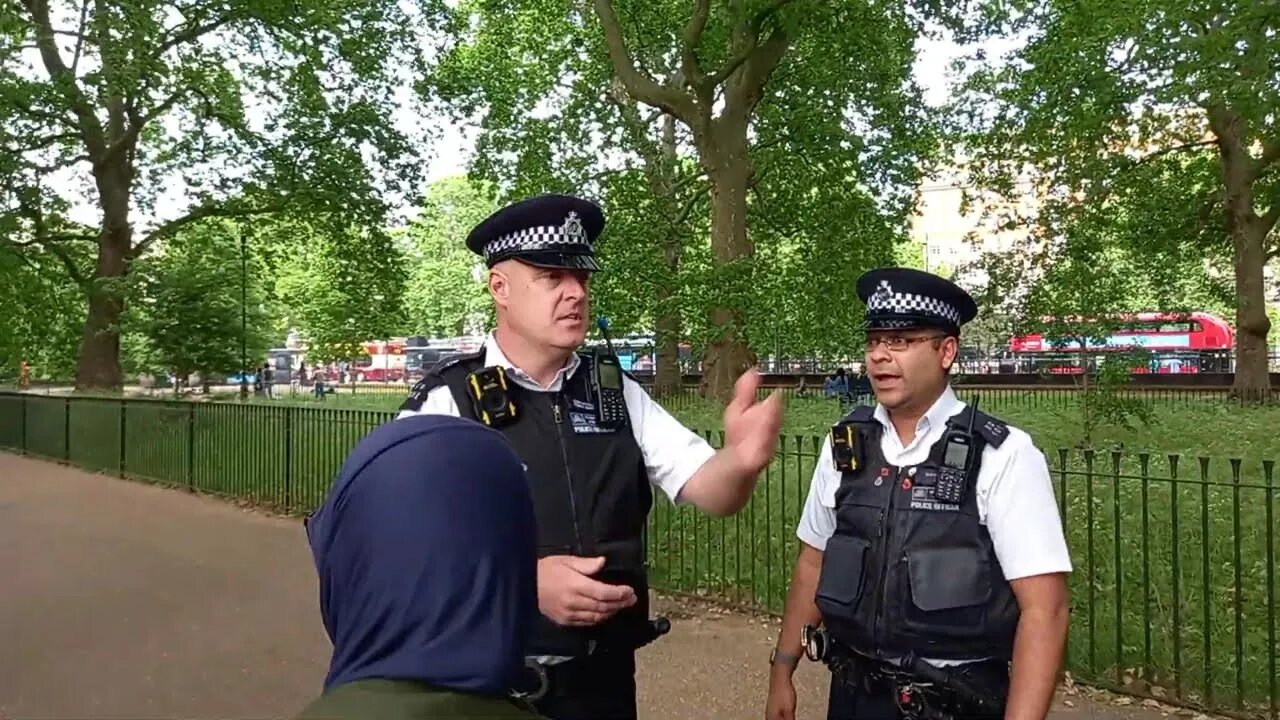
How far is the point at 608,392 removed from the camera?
8.58 ft

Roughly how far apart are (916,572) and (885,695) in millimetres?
327

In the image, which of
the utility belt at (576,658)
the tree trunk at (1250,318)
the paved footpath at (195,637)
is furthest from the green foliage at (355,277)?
the utility belt at (576,658)

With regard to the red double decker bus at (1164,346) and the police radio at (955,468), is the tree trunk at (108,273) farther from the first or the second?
the police radio at (955,468)

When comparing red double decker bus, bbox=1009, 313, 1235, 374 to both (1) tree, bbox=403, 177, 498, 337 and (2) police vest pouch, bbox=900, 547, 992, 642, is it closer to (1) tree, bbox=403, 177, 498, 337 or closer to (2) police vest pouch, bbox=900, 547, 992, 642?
(2) police vest pouch, bbox=900, 547, 992, 642

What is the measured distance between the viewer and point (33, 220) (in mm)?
20500

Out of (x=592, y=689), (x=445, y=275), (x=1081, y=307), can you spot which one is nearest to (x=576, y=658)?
(x=592, y=689)

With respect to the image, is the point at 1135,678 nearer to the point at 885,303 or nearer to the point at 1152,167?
the point at 885,303

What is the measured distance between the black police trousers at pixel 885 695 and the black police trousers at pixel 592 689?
549mm

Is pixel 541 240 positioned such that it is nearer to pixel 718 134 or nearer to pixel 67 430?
pixel 718 134

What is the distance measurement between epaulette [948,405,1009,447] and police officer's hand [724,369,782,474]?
0.49 metres

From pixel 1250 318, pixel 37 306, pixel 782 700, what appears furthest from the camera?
pixel 1250 318

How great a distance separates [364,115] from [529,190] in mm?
4156

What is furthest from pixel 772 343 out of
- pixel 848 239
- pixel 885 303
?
pixel 885 303

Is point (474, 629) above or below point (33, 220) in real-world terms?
below
